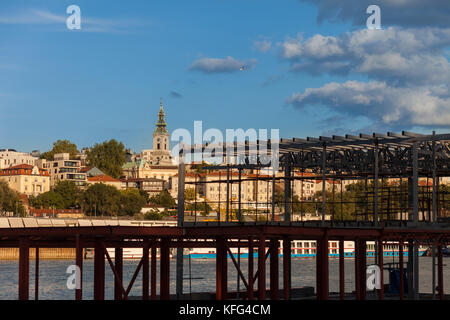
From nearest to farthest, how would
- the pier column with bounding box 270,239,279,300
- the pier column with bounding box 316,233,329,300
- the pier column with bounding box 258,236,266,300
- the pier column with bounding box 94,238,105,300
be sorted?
the pier column with bounding box 258,236,266,300, the pier column with bounding box 94,238,105,300, the pier column with bounding box 270,239,279,300, the pier column with bounding box 316,233,329,300

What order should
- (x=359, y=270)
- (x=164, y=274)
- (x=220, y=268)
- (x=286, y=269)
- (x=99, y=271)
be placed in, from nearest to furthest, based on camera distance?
(x=99, y=271), (x=220, y=268), (x=286, y=269), (x=164, y=274), (x=359, y=270)

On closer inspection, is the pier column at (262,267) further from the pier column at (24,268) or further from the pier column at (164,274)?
the pier column at (24,268)

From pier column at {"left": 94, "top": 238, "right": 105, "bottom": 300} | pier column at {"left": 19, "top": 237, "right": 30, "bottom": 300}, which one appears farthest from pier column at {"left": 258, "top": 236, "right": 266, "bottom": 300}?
pier column at {"left": 19, "top": 237, "right": 30, "bottom": 300}

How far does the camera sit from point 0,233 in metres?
37.3

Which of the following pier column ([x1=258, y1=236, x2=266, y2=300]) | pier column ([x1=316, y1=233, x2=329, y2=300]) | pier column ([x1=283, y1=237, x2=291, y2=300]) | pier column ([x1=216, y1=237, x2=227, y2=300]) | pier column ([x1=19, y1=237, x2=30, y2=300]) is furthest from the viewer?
pier column ([x1=283, y1=237, x2=291, y2=300])

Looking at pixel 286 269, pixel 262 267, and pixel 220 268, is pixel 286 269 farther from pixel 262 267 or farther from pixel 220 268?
pixel 262 267

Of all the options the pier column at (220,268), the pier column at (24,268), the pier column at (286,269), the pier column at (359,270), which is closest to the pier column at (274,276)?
the pier column at (286,269)

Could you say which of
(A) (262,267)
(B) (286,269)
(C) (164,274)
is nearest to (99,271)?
(C) (164,274)

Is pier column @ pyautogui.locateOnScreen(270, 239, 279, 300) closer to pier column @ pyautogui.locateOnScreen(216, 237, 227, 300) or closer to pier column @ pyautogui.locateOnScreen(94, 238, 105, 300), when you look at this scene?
pier column @ pyautogui.locateOnScreen(216, 237, 227, 300)

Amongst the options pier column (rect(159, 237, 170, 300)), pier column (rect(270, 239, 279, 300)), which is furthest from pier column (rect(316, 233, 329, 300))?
pier column (rect(159, 237, 170, 300))

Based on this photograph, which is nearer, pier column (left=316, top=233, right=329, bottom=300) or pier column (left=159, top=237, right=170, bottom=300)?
pier column (left=316, top=233, right=329, bottom=300)

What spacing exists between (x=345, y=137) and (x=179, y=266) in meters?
12.9
